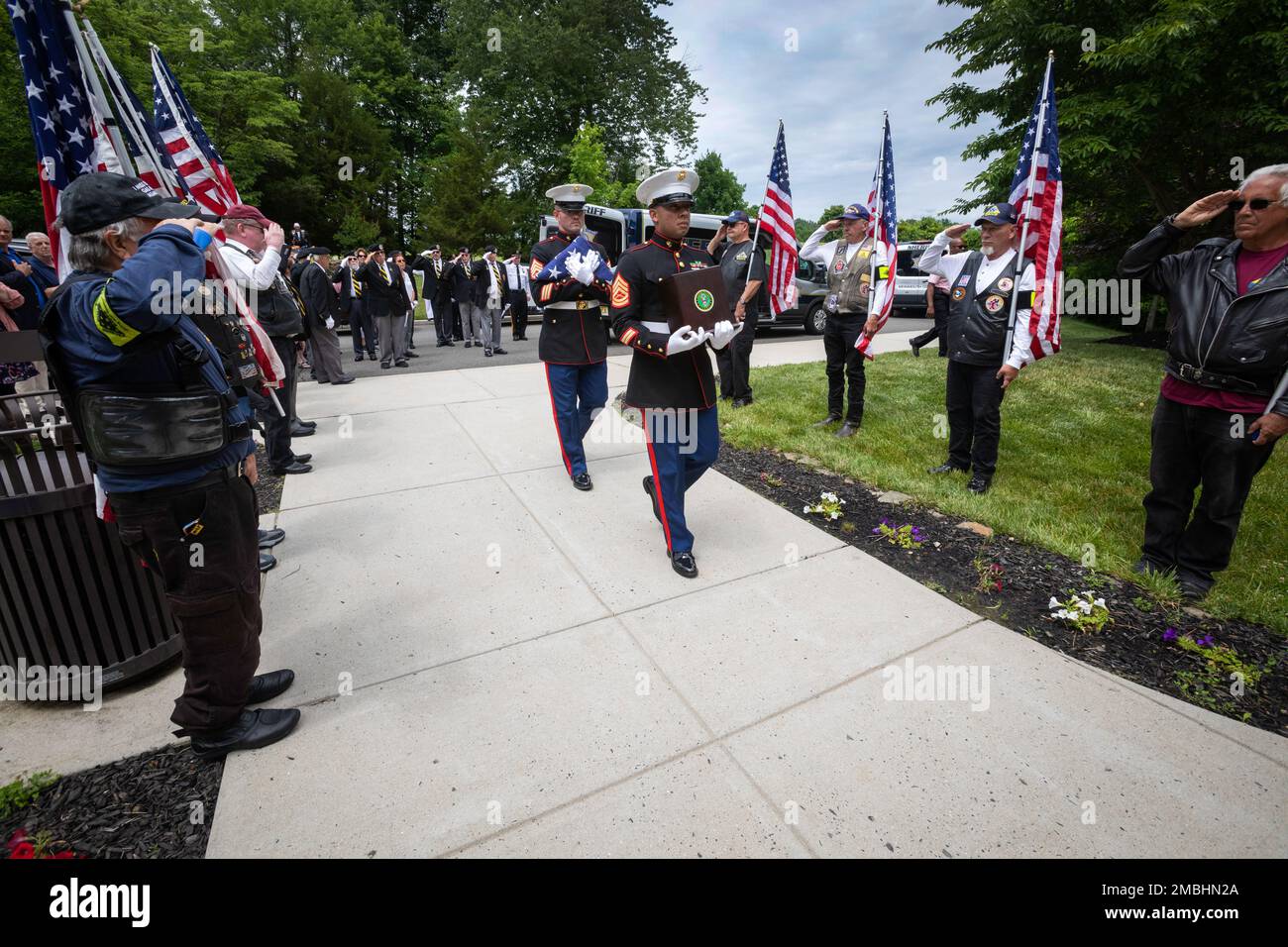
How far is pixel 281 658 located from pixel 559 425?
258cm

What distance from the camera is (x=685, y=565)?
3.46m

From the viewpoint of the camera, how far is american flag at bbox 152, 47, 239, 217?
400cm

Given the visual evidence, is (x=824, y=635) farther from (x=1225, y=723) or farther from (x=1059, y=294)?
(x=1059, y=294)

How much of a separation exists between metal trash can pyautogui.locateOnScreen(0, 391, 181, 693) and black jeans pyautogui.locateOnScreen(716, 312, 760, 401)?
19.1 feet

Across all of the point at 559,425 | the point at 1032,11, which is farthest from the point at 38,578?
the point at 1032,11

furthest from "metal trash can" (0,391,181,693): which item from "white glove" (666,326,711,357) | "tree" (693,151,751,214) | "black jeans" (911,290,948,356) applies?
"tree" (693,151,751,214)

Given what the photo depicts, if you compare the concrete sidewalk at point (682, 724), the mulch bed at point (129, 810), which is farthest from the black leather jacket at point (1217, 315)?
the mulch bed at point (129, 810)

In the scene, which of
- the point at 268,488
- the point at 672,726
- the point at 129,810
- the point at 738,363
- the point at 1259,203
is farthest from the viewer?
the point at 738,363

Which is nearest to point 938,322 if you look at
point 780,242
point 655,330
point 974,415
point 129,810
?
point 780,242

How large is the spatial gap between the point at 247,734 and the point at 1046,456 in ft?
20.4

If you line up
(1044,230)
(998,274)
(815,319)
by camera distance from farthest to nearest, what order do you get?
(815,319), (998,274), (1044,230)

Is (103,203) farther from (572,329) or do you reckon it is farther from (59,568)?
(572,329)

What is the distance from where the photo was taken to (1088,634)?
9.61 feet
